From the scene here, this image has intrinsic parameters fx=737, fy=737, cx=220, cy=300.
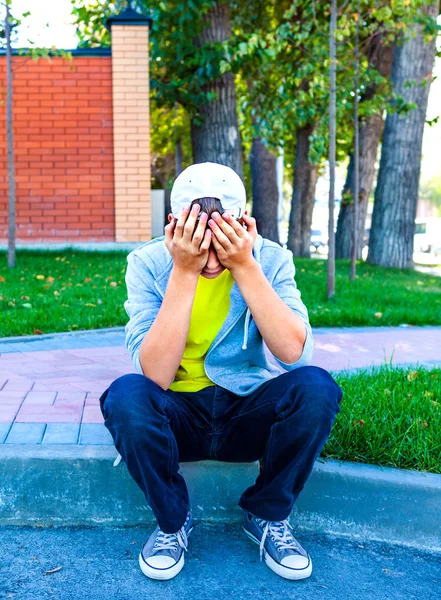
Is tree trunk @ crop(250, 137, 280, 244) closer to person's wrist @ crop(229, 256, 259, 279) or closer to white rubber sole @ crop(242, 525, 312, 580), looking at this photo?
person's wrist @ crop(229, 256, 259, 279)

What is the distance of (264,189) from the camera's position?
58.9ft

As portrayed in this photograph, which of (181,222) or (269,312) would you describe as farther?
(269,312)

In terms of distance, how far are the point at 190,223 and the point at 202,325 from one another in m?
0.50

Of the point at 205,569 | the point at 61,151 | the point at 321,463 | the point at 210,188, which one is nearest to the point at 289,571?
the point at 205,569

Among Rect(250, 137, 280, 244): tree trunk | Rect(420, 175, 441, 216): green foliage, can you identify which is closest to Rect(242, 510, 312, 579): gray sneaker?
Rect(250, 137, 280, 244): tree trunk

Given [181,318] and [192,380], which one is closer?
[181,318]

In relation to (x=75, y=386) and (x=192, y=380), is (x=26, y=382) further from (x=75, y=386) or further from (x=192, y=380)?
(x=192, y=380)

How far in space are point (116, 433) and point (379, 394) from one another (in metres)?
1.80

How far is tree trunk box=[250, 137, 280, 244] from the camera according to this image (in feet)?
56.7

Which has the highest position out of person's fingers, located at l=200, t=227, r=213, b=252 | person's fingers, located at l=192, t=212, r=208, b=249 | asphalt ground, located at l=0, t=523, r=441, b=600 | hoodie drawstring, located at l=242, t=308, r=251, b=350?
person's fingers, located at l=192, t=212, r=208, b=249

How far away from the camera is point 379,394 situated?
12.9ft

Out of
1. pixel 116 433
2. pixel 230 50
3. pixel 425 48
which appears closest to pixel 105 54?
pixel 230 50

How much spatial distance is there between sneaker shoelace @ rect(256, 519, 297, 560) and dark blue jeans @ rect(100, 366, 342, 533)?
7 centimetres

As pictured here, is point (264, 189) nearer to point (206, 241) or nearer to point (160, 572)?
point (206, 241)
